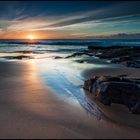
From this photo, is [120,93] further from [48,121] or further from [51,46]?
[51,46]

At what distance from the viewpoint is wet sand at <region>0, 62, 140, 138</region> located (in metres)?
4.75

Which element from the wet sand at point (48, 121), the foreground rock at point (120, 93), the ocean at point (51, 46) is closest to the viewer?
the wet sand at point (48, 121)

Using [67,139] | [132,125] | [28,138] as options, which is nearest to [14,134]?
[28,138]

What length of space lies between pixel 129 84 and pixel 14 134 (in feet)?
10.1

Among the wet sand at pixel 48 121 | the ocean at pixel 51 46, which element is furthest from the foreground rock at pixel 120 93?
the ocean at pixel 51 46

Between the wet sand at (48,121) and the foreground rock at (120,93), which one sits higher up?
the foreground rock at (120,93)

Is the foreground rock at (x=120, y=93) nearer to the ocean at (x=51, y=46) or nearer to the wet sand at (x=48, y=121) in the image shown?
the wet sand at (x=48, y=121)

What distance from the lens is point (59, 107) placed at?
641 centimetres

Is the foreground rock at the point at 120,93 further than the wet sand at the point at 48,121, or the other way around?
the foreground rock at the point at 120,93

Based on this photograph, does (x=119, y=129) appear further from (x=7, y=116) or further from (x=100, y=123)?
(x=7, y=116)

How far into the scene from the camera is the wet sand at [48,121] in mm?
4746

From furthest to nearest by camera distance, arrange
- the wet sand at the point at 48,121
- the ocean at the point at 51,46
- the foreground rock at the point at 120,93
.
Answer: the ocean at the point at 51,46 < the foreground rock at the point at 120,93 < the wet sand at the point at 48,121

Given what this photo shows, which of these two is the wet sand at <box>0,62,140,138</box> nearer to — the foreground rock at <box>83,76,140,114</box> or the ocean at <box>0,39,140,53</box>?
the foreground rock at <box>83,76,140,114</box>

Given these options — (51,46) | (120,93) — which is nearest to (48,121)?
(120,93)
